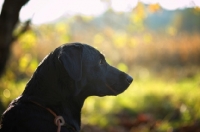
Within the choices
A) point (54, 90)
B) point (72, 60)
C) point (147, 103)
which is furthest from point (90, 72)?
point (147, 103)

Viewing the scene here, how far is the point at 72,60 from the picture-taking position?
3240mm

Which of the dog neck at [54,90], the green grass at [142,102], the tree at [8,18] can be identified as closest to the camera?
the dog neck at [54,90]

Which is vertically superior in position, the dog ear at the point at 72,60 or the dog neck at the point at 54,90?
the dog ear at the point at 72,60

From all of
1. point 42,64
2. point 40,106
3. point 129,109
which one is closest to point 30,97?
point 40,106

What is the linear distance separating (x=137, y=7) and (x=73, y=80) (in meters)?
3.35

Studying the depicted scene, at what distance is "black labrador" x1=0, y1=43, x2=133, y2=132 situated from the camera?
3.01m

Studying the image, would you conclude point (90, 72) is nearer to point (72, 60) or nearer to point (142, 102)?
point (72, 60)

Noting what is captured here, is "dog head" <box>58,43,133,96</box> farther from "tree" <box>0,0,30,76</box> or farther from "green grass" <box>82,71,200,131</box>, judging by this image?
"green grass" <box>82,71,200,131</box>

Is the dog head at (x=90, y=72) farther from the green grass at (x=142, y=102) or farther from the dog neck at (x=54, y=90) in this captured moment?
the green grass at (x=142, y=102)

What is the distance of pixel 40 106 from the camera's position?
3076 millimetres

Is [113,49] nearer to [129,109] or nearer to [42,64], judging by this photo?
[129,109]

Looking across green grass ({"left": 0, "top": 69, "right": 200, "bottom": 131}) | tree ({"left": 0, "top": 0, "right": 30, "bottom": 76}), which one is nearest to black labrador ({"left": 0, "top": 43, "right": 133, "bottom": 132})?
tree ({"left": 0, "top": 0, "right": 30, "bottom": 76})

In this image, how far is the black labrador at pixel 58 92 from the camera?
119 inches

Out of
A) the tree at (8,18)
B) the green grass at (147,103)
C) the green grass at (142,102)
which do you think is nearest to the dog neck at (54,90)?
the tree at (8,18)
